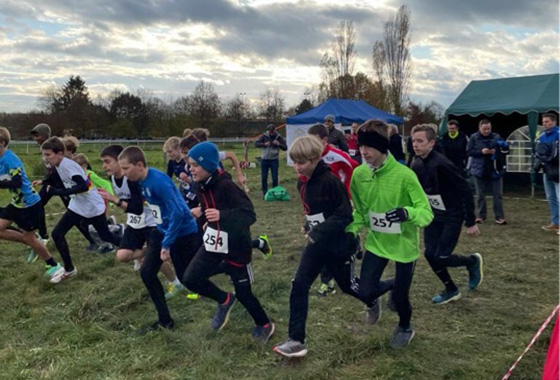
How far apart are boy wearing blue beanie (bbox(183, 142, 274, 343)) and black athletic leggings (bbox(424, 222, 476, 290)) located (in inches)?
72.4

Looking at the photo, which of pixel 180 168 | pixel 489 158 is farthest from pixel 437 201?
pixel 489 158

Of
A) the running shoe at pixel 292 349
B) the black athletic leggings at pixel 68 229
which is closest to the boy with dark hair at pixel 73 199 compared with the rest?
the black athletic leggings at pixel 68 229

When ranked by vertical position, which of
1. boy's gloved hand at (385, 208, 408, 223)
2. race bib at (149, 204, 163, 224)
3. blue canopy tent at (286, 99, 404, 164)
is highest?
blue canopy tent at (286, 99, 404, 164)

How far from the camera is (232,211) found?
402cm

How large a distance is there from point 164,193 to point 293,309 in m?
1.59

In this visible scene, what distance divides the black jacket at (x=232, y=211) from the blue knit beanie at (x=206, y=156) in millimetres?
103

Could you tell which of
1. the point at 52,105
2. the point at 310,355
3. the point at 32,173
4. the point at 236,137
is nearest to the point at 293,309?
the point at 310,355

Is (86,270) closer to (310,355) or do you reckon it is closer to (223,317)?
(223,317)

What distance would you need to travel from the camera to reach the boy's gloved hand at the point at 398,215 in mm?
3494

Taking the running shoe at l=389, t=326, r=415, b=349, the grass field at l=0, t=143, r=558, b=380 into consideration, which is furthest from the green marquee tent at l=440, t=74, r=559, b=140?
the running shoe at l=389, t=326, r=415, b=349

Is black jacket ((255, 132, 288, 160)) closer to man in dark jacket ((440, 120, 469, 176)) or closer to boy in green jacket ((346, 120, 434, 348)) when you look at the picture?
man in dark jacket ((440, 120, 469, 176))

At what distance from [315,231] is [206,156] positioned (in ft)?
3.56

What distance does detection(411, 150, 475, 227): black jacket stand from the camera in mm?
4793

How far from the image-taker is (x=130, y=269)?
6648 millimetres
